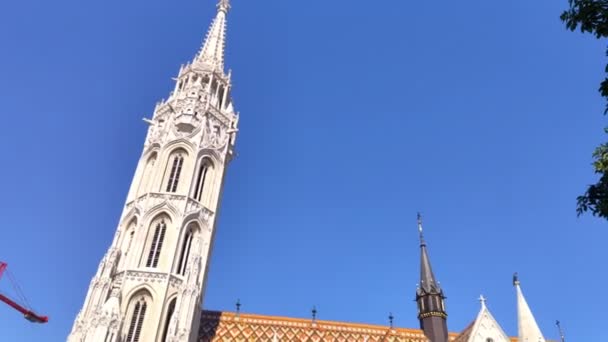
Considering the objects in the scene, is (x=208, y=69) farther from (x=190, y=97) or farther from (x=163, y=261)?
(x=163, y=261)

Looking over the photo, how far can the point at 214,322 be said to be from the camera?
3147 centimetres

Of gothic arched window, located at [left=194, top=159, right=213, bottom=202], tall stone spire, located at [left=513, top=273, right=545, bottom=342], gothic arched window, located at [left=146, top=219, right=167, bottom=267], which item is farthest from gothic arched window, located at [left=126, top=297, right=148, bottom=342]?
tall stone spire, located at [left=513, top=273, right=545, bottom=342]

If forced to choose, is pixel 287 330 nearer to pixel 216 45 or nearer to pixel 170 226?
pixel 170 226

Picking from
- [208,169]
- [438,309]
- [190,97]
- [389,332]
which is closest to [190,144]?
[208,169]

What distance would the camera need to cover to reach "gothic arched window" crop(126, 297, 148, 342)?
2500 centimetres

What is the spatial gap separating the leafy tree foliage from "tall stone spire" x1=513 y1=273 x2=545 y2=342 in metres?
23.6

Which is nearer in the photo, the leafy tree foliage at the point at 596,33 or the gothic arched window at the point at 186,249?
the leafy tree foliage at the point at 596,33

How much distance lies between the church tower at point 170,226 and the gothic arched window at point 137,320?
0.05 metres

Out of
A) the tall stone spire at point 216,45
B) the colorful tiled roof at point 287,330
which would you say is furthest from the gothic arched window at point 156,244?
the tall stone spire at point 216,45

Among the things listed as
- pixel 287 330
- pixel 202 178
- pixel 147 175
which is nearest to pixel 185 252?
pixel 202 178

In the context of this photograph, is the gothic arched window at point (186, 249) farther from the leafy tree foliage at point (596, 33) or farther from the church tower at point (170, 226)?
the leafy tree foliage at point (596, 33)

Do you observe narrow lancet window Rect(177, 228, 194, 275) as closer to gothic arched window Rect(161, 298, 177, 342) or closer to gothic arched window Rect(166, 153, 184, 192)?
gothic arched window Rect(161, 298, 177, 342)

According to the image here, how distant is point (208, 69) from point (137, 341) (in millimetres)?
23262

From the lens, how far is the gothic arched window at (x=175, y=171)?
102 ft
